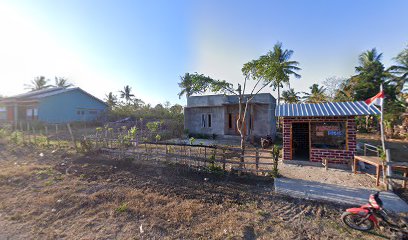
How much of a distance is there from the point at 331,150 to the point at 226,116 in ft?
29.7

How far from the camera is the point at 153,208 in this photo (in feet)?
14.3

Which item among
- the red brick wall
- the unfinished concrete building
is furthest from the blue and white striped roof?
the unfinished concrete building

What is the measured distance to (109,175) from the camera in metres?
6.52

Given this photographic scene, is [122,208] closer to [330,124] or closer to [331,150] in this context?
[331,150]

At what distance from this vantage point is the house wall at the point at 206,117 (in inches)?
631

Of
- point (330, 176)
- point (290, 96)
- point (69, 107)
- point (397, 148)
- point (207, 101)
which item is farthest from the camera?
point (290, 96)

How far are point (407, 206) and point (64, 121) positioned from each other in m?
29.5

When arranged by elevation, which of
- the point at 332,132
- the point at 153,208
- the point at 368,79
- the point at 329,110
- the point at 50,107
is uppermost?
the point at 368,79

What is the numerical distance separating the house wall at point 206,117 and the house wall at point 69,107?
56.2ft

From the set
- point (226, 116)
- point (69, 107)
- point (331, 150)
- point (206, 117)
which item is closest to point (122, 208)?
point (331, 150)

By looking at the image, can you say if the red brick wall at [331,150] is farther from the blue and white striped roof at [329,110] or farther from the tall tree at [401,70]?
the tall tree at [401,70]

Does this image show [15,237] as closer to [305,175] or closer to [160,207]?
[160,207]

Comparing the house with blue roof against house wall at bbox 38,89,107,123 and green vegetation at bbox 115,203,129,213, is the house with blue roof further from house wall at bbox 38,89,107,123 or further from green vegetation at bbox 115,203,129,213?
green vegetation at bbox 115,203,129,213

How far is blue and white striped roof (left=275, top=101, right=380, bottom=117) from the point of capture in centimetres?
Result: 697
